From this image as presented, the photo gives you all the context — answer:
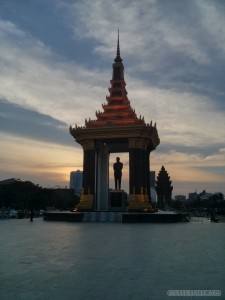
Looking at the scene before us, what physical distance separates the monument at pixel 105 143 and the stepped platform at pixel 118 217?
5068mm

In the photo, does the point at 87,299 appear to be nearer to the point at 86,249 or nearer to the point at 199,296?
the point at 199,296

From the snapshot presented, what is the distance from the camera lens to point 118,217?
37531mm

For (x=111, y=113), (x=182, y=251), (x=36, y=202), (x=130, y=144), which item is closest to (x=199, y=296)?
(x=182, y=251)

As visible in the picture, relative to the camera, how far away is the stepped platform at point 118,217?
3544cm

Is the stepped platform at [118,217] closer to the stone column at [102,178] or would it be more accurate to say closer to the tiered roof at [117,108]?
the stone column at [102,178]

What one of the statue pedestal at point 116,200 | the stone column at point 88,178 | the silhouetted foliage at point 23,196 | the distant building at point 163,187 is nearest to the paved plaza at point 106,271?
the stone column at point 88,178

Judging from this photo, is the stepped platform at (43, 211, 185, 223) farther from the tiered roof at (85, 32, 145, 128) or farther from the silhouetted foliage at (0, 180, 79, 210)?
the silhouetted foliage at (0, 180, 79, 210)

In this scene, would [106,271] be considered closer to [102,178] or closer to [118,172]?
[102,178]

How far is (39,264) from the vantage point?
1084cm

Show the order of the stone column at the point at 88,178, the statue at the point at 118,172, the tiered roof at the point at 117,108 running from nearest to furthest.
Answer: the stone column at the point at 88,178 → the tiered roof at the point at 117,108 → the statue at the point at 118,172

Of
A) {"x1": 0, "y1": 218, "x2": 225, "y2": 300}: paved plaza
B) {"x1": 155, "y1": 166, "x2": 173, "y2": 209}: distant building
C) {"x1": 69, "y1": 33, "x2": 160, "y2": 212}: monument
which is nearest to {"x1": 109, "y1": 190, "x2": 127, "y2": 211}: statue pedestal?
{"x1": 69, "y1": 33, "x2": 160, "y2": 212}: monument

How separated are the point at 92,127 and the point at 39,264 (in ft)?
117

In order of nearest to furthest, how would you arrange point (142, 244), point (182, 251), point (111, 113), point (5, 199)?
1. point (182, 251)
2. point (142, 244)
3. point (111, 113)
4. point (5, 199)

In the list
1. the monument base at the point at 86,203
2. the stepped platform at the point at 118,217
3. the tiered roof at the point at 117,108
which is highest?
the tiered roof at the point at 117,108
